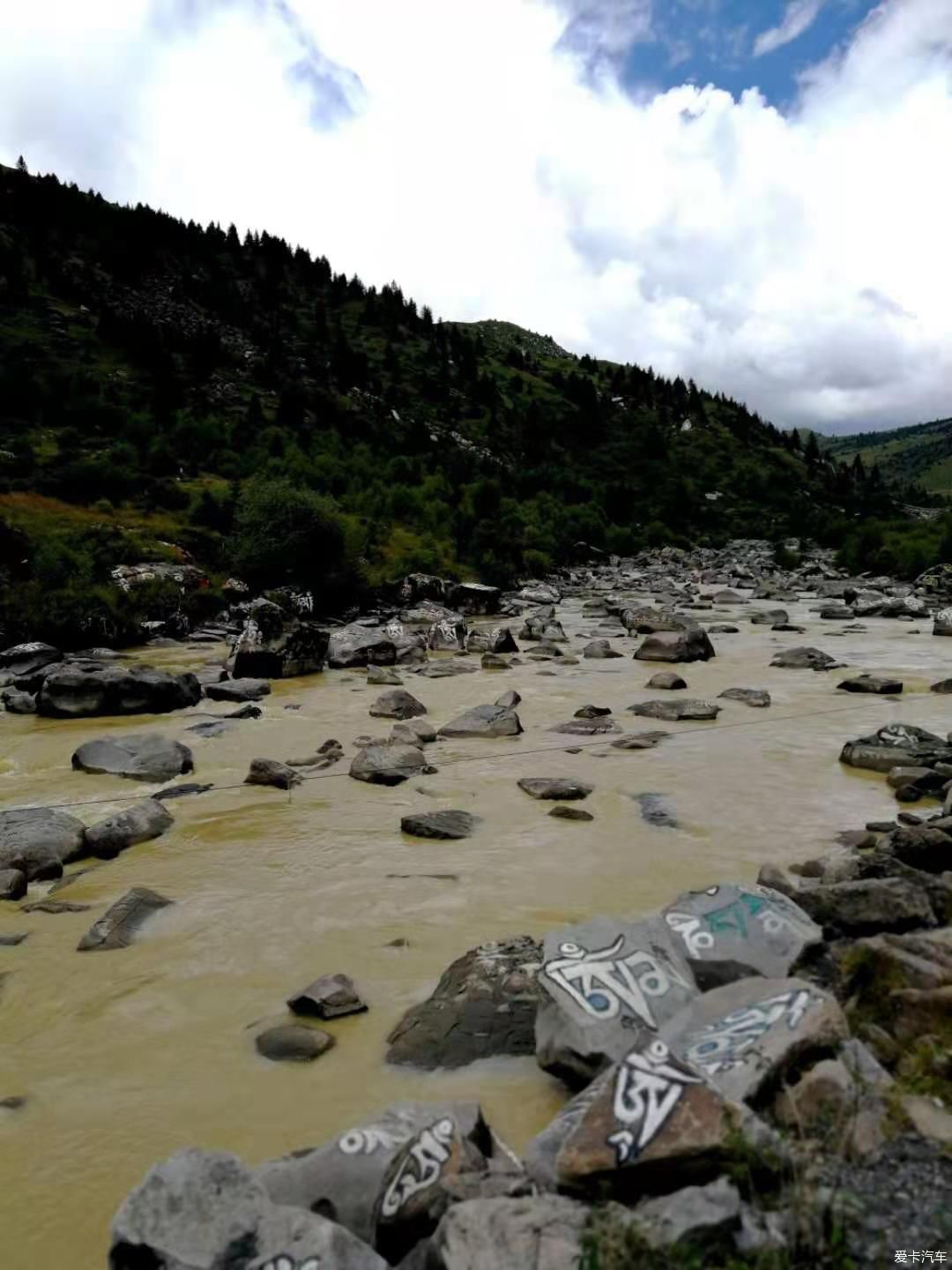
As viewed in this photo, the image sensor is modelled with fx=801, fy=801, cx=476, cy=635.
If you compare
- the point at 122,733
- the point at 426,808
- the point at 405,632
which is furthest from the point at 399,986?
the point at 405,632

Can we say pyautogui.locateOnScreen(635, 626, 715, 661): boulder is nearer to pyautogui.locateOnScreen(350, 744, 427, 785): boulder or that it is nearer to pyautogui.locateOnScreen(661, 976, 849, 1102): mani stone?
pyautogui.locateOnScreen(350, 744, 427, 785): boulder

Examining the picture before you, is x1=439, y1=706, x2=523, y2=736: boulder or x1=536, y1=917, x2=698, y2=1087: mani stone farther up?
x1=536, y1=917, x2=698, y2=1087: mani stone

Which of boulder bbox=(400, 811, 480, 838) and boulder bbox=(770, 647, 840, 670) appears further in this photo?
boulder bbox=(770, 647, 840, 670)

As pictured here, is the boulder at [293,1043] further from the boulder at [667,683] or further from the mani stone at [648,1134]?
the boulder at [667,683]

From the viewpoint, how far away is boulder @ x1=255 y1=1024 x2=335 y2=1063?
13.2 ft

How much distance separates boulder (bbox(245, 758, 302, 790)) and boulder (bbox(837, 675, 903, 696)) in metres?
9.54

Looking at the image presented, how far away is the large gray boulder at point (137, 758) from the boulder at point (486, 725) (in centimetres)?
345

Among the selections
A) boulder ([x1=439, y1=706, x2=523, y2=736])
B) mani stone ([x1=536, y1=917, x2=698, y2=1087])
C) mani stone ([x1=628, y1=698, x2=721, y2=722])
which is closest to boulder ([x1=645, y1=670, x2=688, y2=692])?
mani stone ([x1=628, y1=698, x2=721, y2=722])

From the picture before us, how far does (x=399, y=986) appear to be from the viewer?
4.72m

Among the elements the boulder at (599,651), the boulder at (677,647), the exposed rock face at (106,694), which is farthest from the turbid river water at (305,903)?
the boulder at (599,651)

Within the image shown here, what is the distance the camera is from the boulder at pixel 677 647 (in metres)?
17.5

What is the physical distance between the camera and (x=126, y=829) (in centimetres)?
709

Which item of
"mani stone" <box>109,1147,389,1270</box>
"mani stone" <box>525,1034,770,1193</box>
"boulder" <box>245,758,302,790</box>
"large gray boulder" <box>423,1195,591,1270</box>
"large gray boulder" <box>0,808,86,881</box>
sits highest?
"mani stone" <box>525,1034,770,1193</box>

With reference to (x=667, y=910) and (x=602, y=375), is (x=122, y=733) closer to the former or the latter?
(x=667, y=910)
